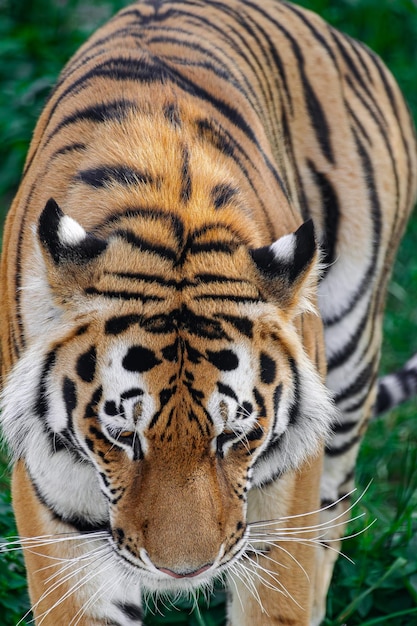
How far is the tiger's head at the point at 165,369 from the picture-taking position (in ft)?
6.49

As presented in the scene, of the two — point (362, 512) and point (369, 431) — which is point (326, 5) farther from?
point (362, 512)

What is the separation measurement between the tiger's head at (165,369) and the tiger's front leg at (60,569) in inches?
6.7

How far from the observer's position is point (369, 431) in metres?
4.13

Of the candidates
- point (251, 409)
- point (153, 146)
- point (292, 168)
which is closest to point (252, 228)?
point (153, 146)

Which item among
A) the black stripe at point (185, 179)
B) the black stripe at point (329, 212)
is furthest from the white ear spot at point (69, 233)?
the black stripe at point (329, 212)

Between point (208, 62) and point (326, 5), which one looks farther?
point (326, 5)

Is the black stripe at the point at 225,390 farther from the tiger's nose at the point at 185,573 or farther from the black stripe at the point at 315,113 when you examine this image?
the black stripe at the point at 315,113

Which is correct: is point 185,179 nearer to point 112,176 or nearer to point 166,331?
point 112,176

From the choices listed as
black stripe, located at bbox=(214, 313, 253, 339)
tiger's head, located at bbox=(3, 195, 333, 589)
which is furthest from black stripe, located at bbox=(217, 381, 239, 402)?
black stripe, located at bbox=(214, 313, 253, 339)

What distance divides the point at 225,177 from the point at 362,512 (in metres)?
1.57

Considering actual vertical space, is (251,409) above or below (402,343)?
above

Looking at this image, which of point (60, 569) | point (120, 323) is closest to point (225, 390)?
point (120, 323)

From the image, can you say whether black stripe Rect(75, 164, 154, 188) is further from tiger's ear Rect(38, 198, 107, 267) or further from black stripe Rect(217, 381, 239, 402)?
black stripe Rect(217, 381, 239, 402)

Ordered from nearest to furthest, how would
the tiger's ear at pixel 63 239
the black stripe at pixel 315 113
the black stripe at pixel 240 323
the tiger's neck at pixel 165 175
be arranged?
1. the tiger's ear at pixel 63 239
2. the black stripe at pixel 240 323
3. the tiger's neck at pixel 165 175
4. the black stripe at pixel 315 113
